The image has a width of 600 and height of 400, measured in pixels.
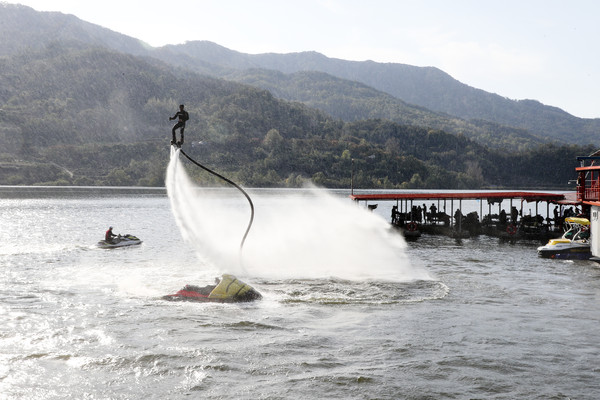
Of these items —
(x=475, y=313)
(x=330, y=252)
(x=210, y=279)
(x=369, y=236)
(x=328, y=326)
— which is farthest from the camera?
(x=369, y=236)

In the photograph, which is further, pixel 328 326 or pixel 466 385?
pixel 328 326

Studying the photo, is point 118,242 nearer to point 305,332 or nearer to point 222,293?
point 222,293

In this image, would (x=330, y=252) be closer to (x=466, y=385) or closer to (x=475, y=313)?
(x=475, y=313)

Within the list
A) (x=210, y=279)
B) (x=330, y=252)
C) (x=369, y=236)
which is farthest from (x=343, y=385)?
(x=369, y=236)

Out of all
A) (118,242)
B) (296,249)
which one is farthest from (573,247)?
(118,242)

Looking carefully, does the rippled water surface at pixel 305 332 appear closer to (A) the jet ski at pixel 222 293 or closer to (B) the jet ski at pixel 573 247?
(A) the jet ski at pixel 222 293

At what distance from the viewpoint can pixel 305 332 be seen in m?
26.0

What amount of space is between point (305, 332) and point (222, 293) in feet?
26.3

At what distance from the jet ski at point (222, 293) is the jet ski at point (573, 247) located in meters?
37.1

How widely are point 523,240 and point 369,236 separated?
2315cm

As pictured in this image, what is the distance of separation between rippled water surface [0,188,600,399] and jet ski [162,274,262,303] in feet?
2.79

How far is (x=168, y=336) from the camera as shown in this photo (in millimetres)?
25391

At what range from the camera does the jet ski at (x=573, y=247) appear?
54438 millimetres

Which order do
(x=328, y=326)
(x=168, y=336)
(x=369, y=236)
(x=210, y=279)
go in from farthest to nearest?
(x=369, y=236) < (x=210, y=279) < (x=328, y=326) < (x=168, y=336)
